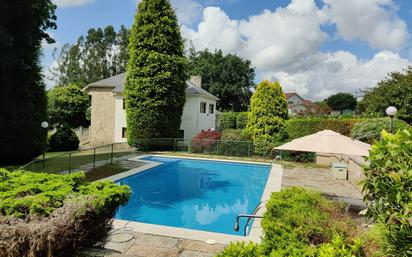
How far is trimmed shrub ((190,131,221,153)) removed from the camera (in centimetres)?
1959

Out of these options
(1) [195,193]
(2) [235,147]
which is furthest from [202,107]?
(1) [195,193]

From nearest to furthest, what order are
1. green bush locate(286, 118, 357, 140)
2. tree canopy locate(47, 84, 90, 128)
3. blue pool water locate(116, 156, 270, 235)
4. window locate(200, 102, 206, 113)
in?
1. blue pool water locate(116, 156, 270, 235)
2. green bush locate(286, 118, 357, 140)
3. window locate(200, 102, 206, 113)
4. tree canopy locate(47, 84, 90, 128)

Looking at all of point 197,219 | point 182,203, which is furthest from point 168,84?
point 197,219

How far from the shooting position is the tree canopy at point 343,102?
210 ft

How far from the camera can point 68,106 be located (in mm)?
32938

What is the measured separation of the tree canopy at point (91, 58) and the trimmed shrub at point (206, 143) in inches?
1206

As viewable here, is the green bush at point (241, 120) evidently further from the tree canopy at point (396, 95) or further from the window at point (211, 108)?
the tree canopy at point (396, 95)

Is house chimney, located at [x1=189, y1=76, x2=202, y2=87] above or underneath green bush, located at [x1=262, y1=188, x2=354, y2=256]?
above

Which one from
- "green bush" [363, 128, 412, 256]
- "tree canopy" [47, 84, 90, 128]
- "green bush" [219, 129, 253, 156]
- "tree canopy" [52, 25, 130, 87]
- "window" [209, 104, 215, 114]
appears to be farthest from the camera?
"tree canopy" [52, 25, 130, 87]

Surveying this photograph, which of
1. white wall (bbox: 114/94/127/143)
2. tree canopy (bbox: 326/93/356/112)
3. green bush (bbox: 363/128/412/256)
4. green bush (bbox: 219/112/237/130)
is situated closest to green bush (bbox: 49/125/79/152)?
white wall (bbox: 114/94/127/143)

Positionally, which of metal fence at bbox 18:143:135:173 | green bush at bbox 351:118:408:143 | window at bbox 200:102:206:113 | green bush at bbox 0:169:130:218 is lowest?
metal fence at bbox 18:143:135:173

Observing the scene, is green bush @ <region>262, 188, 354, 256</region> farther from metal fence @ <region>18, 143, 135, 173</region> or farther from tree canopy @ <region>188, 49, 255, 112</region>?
tree canopy @ <region>188, 49, 255, 112</region>

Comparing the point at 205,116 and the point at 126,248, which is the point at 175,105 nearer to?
the point at 205,116

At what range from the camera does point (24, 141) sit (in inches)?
538
